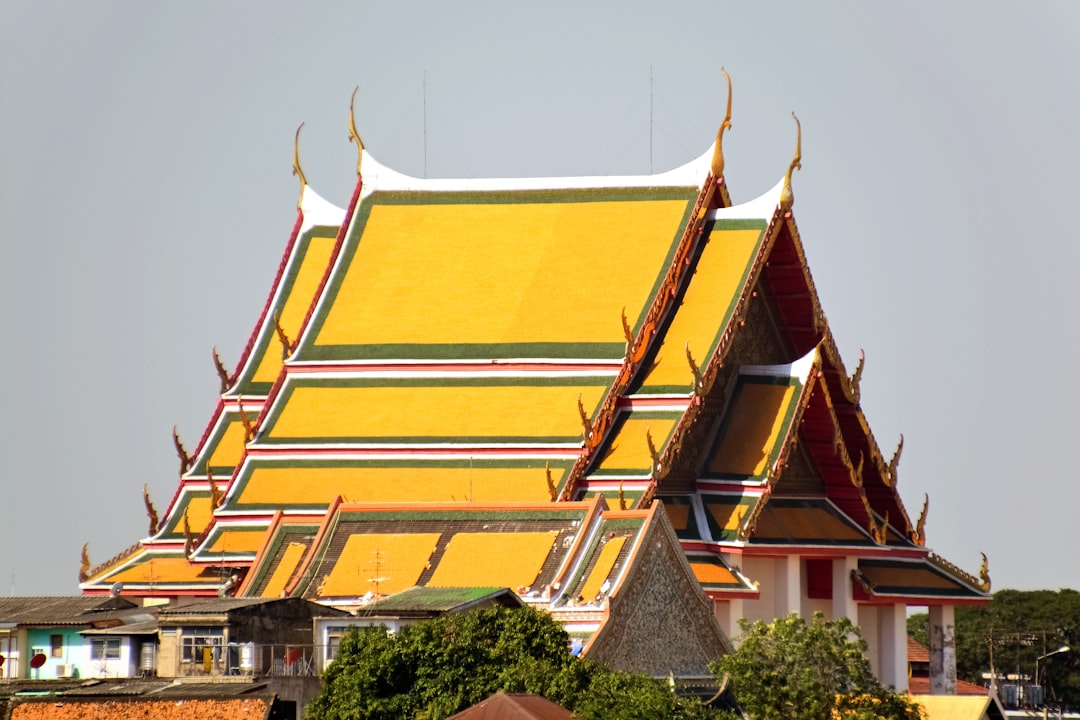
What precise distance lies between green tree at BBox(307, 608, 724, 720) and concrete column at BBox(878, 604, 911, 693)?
15.6 meters

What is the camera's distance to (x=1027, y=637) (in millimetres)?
85500

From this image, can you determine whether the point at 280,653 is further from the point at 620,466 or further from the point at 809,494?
the point at 809,494

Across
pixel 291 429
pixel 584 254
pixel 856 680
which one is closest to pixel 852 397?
pixel 584 254

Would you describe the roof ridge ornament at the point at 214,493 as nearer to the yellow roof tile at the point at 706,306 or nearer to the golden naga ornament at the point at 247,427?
the golden naga ornament at the point at 247,427

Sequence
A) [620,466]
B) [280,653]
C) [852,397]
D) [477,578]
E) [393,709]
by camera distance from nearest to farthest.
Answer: [393,709], [280,653], [477,578], [620,466], [852,397]

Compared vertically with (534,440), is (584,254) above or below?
above

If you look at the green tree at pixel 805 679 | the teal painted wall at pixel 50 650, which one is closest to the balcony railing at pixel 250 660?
the teal painted wall at pixel 50 650

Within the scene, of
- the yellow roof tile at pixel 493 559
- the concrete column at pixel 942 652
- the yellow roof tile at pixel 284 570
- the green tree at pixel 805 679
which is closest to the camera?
the green tree at pixel 805 679

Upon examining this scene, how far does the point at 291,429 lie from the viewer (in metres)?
51.1

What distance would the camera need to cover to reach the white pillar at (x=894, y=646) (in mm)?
52625

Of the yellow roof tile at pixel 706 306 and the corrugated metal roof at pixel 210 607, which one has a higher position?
the yellow roof tile at pixel 706 306

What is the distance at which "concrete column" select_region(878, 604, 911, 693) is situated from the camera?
2072 inches

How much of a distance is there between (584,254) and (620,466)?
4929 millimetres

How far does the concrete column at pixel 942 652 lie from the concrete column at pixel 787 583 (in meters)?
3.69
